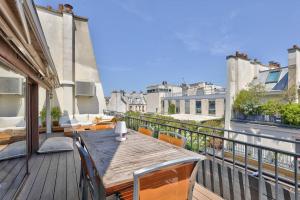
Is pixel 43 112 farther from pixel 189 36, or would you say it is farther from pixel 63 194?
pixel 189 36

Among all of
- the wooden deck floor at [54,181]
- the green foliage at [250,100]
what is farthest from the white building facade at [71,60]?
the green foliage at [250,100]

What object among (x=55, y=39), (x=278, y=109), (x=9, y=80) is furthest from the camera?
(x=278, y=109)

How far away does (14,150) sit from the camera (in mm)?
3162

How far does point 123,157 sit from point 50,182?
69.4 inches

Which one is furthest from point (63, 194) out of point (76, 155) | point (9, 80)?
point (9, 80)

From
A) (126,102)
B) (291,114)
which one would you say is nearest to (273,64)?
(291,114)

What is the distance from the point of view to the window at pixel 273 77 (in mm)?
11391

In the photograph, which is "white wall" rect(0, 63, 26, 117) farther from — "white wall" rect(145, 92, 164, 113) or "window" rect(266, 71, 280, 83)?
"white wall" rect(145, 92, 164, 113)

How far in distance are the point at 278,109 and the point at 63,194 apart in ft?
35.0

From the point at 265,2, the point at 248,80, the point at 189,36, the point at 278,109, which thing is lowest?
the point at 278,109

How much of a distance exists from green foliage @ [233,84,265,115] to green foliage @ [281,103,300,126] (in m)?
1.45

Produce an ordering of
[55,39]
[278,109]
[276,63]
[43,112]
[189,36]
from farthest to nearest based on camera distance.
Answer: [189,36] → [276,63] → [278,109] → [55,39] → [43,112]

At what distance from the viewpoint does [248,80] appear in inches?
466

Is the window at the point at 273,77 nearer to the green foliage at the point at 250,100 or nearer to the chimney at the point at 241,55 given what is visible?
the green foliage at the point at 250,100
